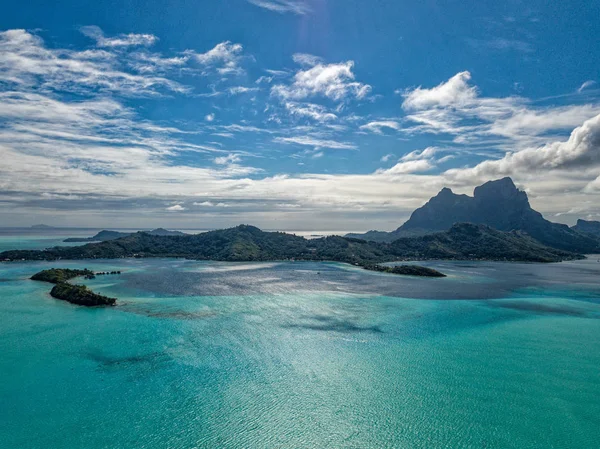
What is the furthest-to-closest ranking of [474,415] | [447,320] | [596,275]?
[596,275]
[447,320]
[474,415]

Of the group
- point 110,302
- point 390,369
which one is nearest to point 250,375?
point 390,369

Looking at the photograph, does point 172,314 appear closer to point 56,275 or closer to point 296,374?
point 296,374

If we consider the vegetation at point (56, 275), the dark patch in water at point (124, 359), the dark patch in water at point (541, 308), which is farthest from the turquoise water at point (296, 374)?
the vegetation at point (56, 275)

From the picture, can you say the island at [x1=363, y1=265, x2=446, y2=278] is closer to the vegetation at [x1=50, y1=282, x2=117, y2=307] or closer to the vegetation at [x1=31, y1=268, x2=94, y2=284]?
the vegetation at [x1=50, y1=282, x2=117, y2=307]

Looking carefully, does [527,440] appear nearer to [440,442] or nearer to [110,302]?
[440,442]

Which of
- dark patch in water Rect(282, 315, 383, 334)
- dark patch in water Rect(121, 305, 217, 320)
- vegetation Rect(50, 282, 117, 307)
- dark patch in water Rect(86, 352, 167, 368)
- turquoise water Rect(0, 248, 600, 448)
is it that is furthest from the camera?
vegetation Rect(50, 282, 117, 307)

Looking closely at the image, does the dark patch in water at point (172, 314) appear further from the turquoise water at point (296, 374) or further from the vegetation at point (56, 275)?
the vegetation at point (56, 275)

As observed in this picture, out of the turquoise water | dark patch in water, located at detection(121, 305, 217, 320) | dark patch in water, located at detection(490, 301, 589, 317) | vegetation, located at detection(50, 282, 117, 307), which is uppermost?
vegetation, located at detection(50, 282, 117, 307)

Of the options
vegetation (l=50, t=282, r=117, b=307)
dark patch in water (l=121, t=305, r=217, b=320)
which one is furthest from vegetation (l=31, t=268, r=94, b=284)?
dark patch in water (l=121, t=305, r=217, b=320)
